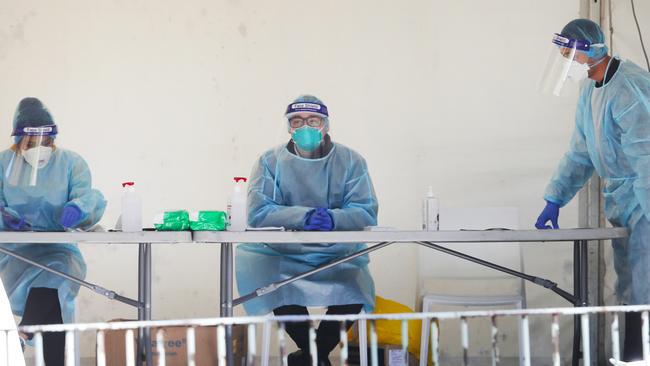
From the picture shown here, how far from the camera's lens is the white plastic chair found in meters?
3.62

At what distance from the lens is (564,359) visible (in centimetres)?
413

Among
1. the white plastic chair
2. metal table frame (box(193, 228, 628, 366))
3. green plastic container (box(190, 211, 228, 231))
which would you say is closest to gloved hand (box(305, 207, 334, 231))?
metal table frame (box(193, 228, 628, 366))

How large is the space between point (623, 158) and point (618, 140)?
0.08 meters

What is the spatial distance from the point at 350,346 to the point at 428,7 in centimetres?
193

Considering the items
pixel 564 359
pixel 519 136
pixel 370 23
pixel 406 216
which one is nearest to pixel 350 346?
pixel 406 216

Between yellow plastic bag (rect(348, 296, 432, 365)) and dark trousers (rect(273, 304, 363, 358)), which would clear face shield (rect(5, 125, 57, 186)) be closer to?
dark trousers (rect(273, 304, 363, 358))

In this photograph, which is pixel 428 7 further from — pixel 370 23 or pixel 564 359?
pixel 564 359

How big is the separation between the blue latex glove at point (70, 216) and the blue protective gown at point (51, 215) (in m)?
0.05

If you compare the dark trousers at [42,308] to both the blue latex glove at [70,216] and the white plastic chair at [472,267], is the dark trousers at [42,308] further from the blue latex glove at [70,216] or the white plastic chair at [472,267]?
the white plastic chair at [472,267]

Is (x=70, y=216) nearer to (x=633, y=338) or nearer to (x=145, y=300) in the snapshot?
(x=145, y=300)

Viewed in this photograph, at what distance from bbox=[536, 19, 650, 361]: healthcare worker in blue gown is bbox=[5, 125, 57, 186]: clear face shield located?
228 centimetres

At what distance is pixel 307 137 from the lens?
144 inches

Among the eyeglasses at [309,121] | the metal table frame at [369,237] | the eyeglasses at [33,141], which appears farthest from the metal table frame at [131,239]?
the eyeglasses at [309,121]

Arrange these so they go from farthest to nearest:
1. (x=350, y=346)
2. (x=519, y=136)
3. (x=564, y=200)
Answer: (x=519, y=136), (x=350, y=346), (x=564, y=200)
